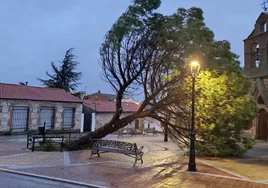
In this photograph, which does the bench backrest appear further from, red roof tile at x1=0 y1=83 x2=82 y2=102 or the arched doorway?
the arched doorway

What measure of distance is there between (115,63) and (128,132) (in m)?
20.0

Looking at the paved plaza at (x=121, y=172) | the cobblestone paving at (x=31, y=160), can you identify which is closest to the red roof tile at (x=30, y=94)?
the cobblestone paving at (x=31, y=160)

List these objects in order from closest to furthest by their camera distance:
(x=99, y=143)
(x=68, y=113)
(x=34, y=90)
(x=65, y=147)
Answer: (x=99, y=143) < (x=65, y=147) < (x=34, y=90) < (x=68, y=113)

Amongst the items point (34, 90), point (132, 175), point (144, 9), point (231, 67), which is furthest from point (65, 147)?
point (34, 90)

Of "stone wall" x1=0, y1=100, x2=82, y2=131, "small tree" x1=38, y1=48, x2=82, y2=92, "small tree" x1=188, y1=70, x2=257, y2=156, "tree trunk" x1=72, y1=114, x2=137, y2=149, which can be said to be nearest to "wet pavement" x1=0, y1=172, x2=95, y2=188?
"tree trunk" x1=72, y1=114, x2=137, y2=149

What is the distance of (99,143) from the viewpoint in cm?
1184

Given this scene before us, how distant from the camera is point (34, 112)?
25.7 m

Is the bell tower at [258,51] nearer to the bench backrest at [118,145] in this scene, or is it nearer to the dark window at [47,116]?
the bench backrest at [118,145]

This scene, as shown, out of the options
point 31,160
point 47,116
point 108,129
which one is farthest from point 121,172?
point 47,116

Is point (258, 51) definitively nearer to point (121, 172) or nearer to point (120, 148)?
point (120, 148)

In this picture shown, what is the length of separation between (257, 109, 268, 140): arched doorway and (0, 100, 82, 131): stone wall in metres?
19.5

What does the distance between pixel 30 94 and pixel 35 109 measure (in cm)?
170

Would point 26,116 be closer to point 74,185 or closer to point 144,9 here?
point 144,9

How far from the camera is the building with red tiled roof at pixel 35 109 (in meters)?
23.6
